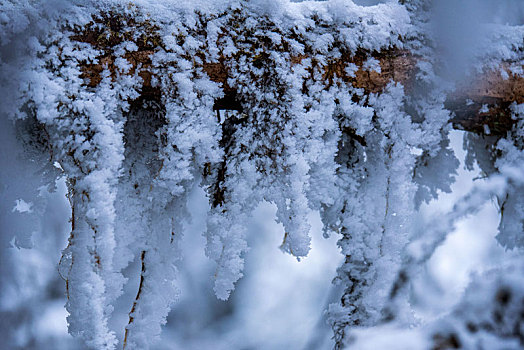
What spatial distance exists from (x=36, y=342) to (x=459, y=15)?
3.45 m

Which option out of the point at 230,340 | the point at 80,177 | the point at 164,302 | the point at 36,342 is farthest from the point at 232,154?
the point at 230,340

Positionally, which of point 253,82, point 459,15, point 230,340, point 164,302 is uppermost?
point 459,15

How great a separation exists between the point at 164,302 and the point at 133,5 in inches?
34.5

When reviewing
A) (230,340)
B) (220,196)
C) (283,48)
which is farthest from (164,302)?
(230,340)

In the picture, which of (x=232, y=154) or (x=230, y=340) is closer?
(x=232, y=154)

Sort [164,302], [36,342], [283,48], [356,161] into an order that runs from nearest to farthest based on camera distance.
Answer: [283,48] → [164,302] → [356,161] → [36,342]

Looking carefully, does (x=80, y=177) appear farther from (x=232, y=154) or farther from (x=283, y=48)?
(x=283, y=48)

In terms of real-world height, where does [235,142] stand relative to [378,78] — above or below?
below

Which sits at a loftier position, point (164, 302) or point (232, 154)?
point (232, 154)

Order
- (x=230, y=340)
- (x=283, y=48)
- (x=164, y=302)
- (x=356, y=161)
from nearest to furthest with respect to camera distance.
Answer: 1. (x=283, y=48)
2. (x=164, y=302)
3. (x=356, y=161)
4. (x=230, y=340)

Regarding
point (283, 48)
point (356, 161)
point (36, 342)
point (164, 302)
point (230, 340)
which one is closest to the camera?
point (283, 48)

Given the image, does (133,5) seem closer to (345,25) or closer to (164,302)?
(345,25)

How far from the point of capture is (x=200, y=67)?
3.38ft

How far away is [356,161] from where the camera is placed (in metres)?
1.33
